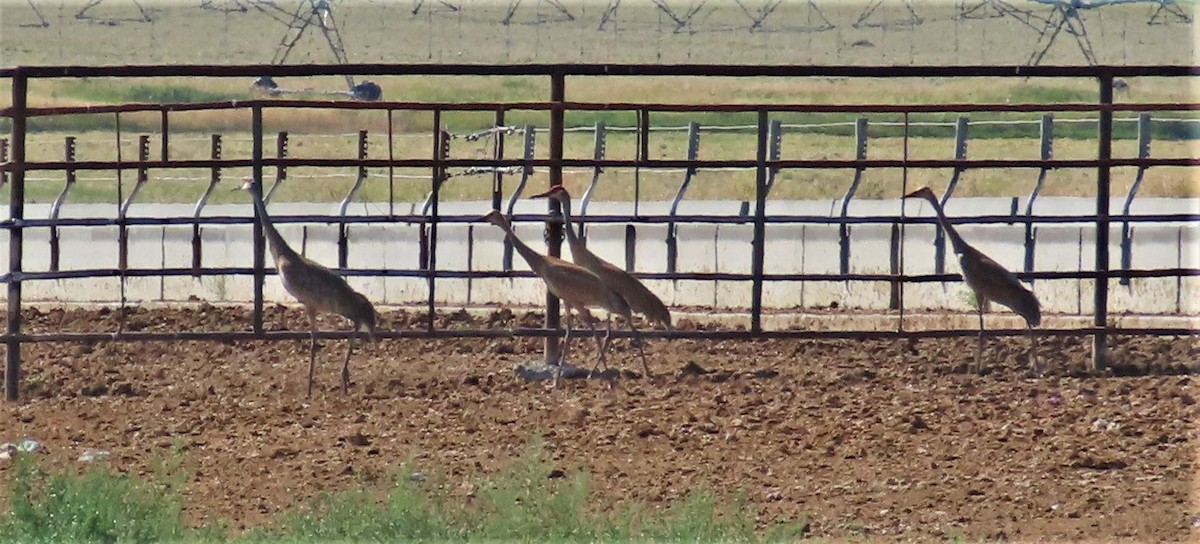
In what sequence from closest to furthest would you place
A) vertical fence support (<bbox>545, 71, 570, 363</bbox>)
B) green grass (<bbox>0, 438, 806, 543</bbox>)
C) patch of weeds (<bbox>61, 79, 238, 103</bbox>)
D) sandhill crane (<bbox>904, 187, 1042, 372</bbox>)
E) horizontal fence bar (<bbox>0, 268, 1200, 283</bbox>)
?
green grass (<bbox>0, 438, 806, 543</bbox>)
vertical fence support (<bbox>545, 71, 570, 363</bbox>)
horizontal fence bar (<bbox>0, 268, 1200, 283</bbox>)
sandhill crane (<bbox>904, 187, 1042, 372</bbox>)
patch of weeds (<bbox>61, 79, 238, 103</bbox>)

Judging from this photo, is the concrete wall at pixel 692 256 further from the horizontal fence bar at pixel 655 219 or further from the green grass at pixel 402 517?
the green grass at pixel 402 517

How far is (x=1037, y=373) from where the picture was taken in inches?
456

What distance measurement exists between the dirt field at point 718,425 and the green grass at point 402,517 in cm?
30

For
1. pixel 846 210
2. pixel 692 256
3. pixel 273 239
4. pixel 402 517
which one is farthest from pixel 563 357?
pixel 692 256

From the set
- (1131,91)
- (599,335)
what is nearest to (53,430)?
(599,335)

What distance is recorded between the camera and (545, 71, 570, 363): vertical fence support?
11.3m

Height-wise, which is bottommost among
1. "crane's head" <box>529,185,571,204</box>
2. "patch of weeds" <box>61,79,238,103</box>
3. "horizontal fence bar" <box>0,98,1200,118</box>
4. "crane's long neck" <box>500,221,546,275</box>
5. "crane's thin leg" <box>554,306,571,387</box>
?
"crane's thin leg" <box>554,306,571,387</box>

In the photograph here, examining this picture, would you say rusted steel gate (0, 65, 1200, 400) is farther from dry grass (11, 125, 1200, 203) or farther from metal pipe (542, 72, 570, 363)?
dry grass (11, 125, 1200, 203)

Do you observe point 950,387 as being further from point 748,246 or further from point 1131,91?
point 1131,91

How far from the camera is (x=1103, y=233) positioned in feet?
39.8

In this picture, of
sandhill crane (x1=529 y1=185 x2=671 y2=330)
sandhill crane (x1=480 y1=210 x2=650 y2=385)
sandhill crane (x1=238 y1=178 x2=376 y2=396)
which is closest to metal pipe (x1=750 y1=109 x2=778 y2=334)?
sandhill crane (x1=529 y1=185 x2=671 y2=330)

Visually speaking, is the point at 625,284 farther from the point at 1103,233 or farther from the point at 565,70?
the point at 1103,233

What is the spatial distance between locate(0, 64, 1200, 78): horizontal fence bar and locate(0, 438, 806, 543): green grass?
3166 mm

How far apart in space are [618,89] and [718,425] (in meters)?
46.7
